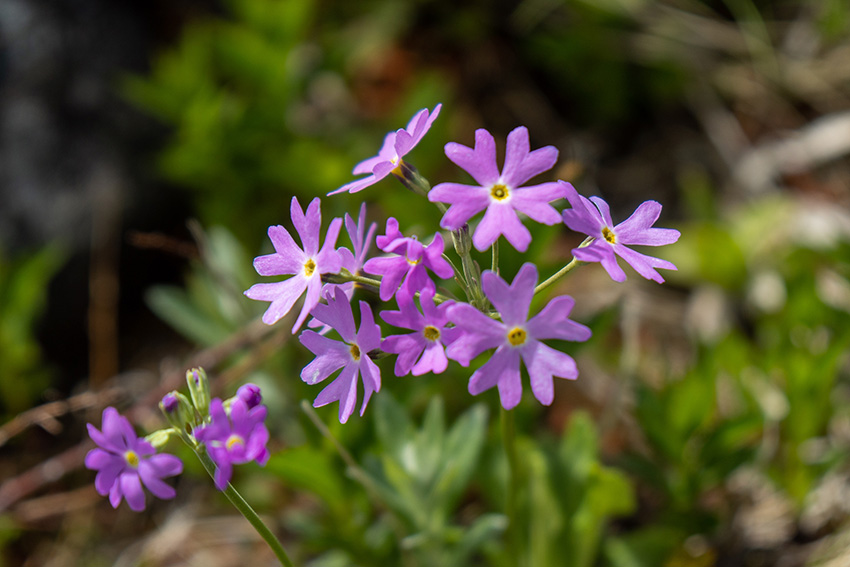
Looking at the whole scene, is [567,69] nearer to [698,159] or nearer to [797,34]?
[698,159]

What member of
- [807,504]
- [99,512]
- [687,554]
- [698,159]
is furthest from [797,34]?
[99,512]

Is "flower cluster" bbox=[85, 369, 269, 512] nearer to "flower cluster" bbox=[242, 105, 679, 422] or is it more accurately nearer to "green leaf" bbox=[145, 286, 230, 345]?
"flower cluster" bbox=[242, 105, 679, 422]

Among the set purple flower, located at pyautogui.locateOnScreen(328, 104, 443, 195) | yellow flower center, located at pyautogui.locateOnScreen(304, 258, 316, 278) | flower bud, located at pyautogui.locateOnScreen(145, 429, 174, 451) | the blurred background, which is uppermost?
purple flower, located at pyautogui.locateOnScreen(328, 104, 443, 195)

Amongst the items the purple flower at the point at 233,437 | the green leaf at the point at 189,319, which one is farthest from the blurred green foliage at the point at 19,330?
the purple flower at the point at 233,437

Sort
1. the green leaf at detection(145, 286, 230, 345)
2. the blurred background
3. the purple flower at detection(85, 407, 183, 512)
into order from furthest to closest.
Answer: the green leaf at detection(145, 286, 230, 345), the blurred background, the purple flower at detection(85, 407, 183, 512)

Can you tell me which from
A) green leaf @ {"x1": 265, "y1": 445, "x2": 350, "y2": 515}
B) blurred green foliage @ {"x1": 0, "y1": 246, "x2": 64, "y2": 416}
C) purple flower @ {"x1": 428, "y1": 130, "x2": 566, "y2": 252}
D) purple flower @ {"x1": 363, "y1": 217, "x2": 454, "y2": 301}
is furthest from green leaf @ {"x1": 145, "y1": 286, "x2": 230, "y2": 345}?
purple flower @ {"x1": 428, "y1": 130, "x2": 566, "y2": 252}

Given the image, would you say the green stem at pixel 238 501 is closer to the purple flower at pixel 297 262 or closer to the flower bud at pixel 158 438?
the flower bud at pixel 158 438

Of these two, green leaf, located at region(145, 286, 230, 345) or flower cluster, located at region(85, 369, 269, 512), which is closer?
flower cluster, located at region(85, 369, 269, 512)
